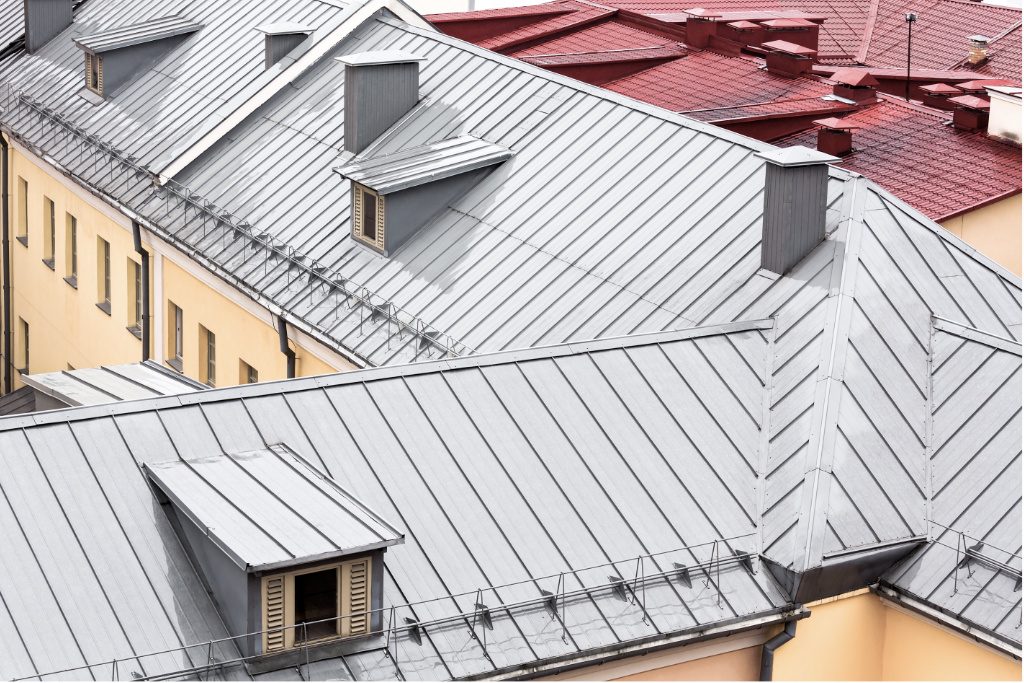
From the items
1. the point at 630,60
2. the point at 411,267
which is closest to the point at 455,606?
the point at 411,267

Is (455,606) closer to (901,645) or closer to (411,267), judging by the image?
(901,645)

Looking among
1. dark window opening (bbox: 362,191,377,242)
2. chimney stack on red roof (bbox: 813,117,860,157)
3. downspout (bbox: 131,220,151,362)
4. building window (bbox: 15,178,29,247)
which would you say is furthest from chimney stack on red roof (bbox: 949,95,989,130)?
building window (bbox: 15,178,29,247)

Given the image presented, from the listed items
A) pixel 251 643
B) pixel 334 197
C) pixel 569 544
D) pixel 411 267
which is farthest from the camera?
pixel 334 197

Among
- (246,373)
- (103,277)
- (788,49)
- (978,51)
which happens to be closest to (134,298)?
(103,277)

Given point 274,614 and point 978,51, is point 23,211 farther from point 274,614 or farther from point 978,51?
point 274,614

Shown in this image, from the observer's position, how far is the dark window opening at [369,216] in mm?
35312

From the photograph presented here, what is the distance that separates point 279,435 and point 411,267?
35.5ft

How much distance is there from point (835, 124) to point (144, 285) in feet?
55.1

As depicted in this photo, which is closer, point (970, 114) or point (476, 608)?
point (476, 608)

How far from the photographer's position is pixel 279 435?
78.2 feet

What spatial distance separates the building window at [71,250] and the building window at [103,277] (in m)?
2.07

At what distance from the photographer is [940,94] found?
46.4m

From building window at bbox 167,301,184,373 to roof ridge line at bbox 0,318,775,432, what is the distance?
17.6 metres

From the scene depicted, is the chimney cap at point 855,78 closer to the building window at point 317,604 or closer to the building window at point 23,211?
the building window at point 23,211
